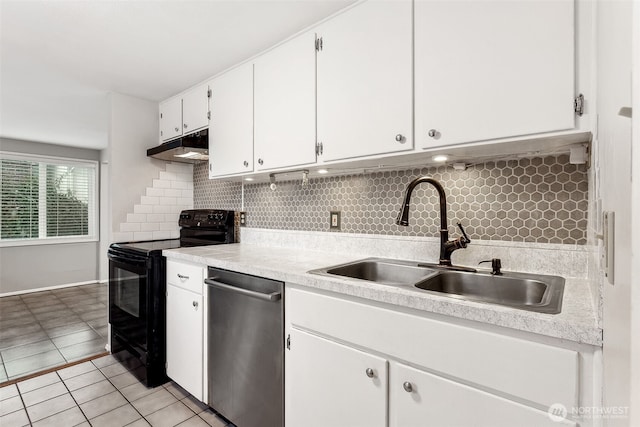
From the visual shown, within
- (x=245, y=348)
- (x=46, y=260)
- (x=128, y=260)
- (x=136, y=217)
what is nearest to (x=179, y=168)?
(x=136, y=217)

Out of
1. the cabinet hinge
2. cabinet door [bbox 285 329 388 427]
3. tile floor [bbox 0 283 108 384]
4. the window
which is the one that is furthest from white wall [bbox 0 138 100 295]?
the cabinet hinge

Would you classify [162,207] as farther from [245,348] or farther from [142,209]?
[245,348]

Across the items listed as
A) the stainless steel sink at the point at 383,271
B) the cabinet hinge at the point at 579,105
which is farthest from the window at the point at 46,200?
the cabinet hinge at the point at 579,105

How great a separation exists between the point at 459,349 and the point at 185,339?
66.0 inches

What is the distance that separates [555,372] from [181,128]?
287 cm

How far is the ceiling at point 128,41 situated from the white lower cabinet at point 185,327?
1394mm

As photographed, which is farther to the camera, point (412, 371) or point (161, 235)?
point (161, 235)

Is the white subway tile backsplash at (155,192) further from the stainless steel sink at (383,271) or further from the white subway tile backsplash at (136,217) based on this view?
the stainless steel sink at (383,271)

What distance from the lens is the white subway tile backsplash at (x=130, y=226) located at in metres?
2.79

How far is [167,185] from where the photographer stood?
308cm

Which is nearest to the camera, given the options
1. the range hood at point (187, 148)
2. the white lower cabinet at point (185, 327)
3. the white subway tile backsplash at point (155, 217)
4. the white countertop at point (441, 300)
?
the white countertop at point (441, 300)

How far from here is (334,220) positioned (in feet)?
6.74

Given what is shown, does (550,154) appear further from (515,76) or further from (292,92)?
(292,92)

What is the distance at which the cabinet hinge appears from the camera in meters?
0.99
